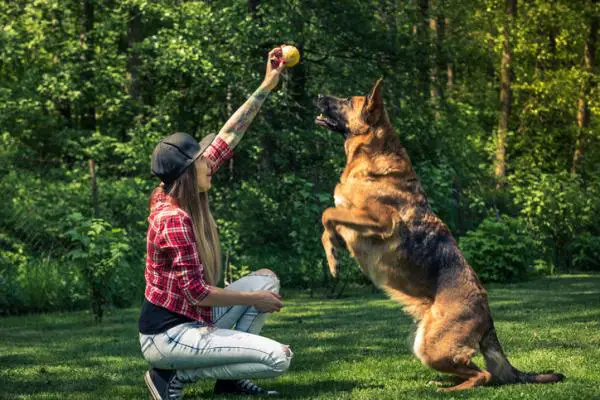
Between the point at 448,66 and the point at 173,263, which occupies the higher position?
the point at 448,66

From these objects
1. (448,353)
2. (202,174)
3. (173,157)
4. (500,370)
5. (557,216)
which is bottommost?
(557,216)

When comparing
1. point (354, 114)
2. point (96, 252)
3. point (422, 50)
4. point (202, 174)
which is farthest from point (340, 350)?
point (422, 50)

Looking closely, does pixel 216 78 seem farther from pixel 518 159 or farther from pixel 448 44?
pixel 518 159

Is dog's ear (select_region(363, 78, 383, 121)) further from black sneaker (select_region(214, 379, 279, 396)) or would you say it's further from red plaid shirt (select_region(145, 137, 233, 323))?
black sneaker (select_region(214, 379, 279, 396))

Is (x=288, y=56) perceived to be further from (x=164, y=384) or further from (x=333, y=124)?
(x=164, y=384)

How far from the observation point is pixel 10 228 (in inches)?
560

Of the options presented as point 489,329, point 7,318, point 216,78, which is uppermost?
point 216,78

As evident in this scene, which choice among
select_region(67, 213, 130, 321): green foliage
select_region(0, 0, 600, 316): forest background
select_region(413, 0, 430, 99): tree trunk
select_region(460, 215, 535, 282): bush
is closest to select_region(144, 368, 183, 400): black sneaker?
select_region(0, 0, 600, 316): forest background

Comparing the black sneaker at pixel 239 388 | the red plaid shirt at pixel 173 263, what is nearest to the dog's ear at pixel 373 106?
the red plaid shirt at pixel 173 263

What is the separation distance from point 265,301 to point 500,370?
1796 mm

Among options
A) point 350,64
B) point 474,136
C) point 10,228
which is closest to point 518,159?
point 474,136

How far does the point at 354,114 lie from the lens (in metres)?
6.82

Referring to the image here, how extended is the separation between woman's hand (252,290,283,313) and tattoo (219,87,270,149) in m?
1.38

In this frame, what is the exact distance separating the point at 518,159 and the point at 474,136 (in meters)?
2.02
